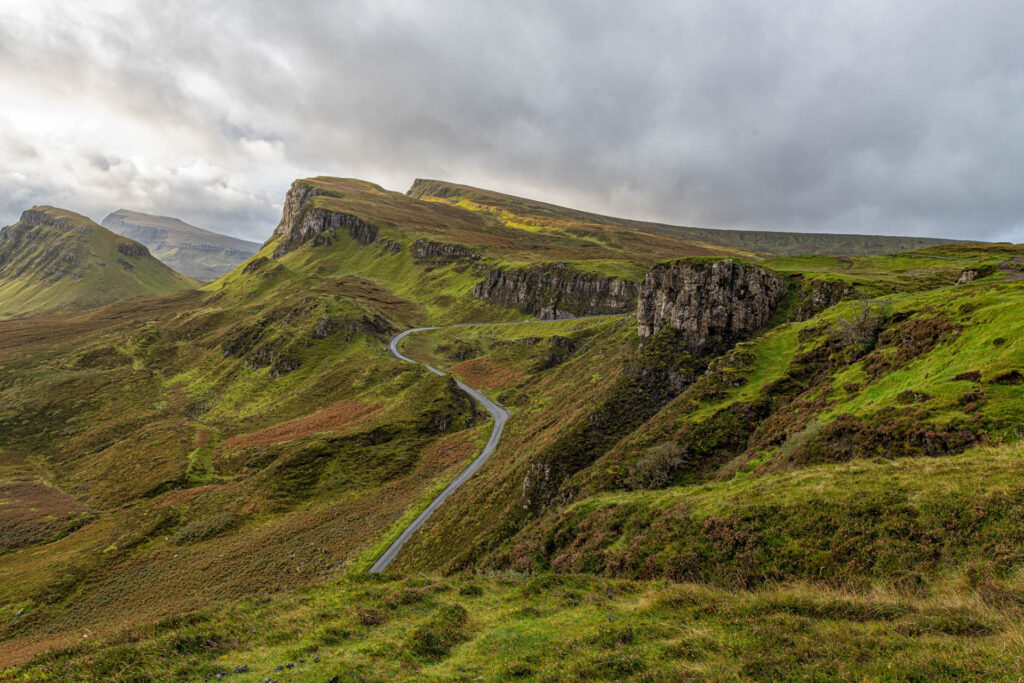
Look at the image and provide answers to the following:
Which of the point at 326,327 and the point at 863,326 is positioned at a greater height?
the point at 863,326

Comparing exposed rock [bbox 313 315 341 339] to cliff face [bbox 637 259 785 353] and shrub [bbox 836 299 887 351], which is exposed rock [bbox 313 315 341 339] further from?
shrub [bbox 836 299 887 351]

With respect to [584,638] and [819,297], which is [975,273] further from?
[584,638]

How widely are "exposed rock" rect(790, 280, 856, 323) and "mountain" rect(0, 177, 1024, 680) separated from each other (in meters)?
0.33

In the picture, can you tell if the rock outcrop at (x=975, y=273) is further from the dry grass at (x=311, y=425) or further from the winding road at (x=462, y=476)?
the dry grass at (x=311, y=425)

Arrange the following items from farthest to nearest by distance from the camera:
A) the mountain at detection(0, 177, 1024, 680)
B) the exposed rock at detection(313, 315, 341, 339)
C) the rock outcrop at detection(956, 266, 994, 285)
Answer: the exposed rock at detection(313, 315, 341, 339) < the rock outcrop at detection(956, 266, 994, 285) < the mountain at detection(0, 177, 1024, 680)

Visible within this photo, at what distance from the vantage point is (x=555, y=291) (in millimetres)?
140250

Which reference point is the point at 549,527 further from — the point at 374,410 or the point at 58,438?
the point at 58,438

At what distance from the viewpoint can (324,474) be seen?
63.9 metres

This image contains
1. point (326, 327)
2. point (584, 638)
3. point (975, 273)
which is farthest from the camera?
point (326, 327)

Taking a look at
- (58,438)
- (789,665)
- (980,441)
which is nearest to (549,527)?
(789,665)

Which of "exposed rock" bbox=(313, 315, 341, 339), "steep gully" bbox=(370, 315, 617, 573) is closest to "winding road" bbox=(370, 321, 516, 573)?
"steep gully" bbox=(370, 315, 617, 573)

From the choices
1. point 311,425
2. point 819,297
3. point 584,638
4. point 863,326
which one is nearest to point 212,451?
point 311,425

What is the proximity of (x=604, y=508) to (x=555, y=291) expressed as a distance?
380 feet

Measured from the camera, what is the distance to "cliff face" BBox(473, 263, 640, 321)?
128 meters
